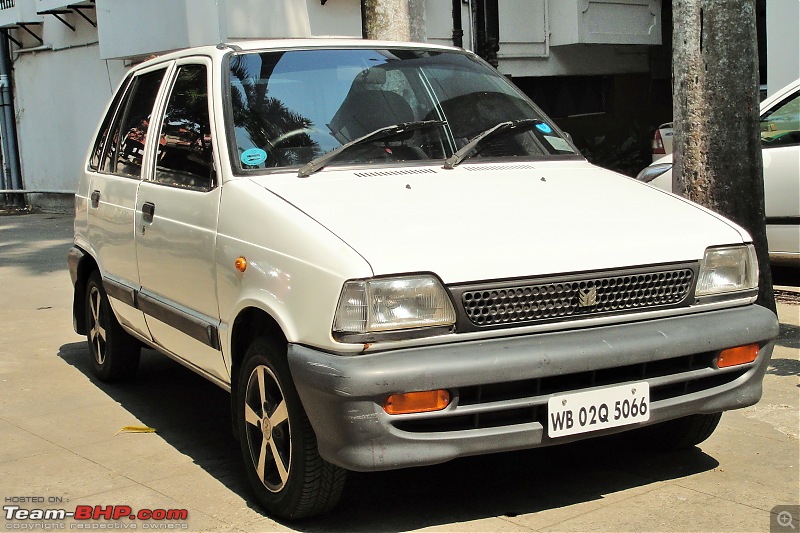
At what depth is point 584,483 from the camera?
423 centimetres

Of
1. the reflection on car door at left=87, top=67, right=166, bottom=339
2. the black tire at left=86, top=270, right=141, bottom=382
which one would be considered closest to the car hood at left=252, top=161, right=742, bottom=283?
the reflection on car door at left=87, top=67, right=166, bottom=339

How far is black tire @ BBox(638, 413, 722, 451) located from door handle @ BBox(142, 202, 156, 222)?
7.96ft

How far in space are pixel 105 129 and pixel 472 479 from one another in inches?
125

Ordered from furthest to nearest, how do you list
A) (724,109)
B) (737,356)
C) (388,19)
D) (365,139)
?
(388,19) < (724,109) < (365,139) < (737,356)

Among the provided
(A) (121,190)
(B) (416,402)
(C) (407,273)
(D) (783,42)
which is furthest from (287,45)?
(D) (783,42)

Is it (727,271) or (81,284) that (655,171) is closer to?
(81,284)

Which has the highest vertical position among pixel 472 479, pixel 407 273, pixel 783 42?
pixel 783 42

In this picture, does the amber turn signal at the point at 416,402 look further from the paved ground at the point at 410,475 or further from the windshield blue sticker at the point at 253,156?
the windshield blue sticker at the point at 253,156

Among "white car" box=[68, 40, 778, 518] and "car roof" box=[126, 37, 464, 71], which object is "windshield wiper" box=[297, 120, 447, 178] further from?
"car roof" box=[126, 37, 464, 71]

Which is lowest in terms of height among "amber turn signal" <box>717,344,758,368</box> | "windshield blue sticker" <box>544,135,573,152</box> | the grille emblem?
"amber turn signal" <box>717,344,758,368</box>

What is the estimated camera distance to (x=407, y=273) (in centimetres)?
347

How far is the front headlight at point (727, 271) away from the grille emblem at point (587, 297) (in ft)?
1.54

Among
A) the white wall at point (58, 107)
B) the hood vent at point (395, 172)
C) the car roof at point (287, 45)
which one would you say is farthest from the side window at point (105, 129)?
the white wall at point (58, 107)

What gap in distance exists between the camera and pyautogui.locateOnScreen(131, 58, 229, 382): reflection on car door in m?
4.42
